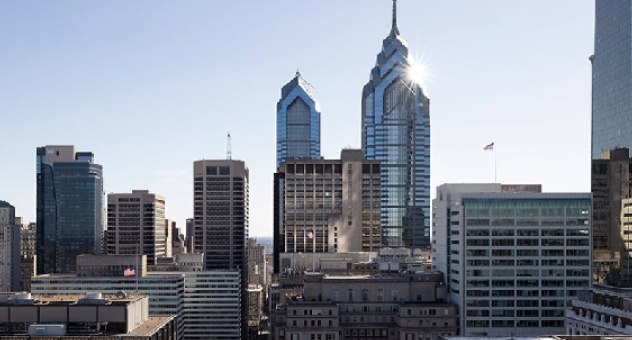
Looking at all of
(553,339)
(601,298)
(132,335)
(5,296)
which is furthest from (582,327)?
(5,296)

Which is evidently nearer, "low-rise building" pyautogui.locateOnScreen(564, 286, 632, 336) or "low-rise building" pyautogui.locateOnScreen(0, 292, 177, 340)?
"low-rise building" pyautogui.locateOnScreen(564, 286, 632, 336)

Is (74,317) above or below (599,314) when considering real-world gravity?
below

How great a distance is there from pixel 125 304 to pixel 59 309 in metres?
13.4

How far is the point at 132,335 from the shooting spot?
160 m

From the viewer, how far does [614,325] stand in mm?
159250

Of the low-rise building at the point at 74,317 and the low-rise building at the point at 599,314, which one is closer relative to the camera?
the low-rise building at the point at 599,314

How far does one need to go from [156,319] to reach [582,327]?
317ft

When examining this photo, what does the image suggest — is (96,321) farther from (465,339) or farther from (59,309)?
(465,339)

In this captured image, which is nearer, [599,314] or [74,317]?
[74,317]

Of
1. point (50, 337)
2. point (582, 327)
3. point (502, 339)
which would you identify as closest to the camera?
point (502, 339)

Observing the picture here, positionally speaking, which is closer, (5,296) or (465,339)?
(465,339)

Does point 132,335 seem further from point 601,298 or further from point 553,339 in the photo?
point 601,298

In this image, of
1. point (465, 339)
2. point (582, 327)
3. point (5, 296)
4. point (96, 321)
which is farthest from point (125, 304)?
point (582, 327)

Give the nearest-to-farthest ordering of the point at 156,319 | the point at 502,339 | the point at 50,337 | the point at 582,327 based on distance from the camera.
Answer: the point at 502,339, the point at 50,337, the point at 582,327, the point at 156,319
